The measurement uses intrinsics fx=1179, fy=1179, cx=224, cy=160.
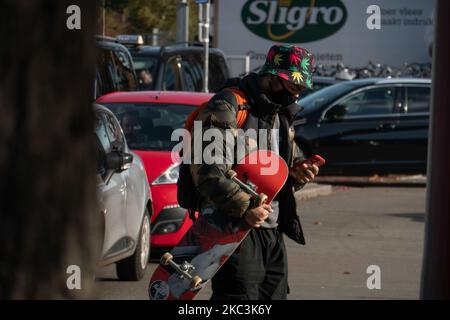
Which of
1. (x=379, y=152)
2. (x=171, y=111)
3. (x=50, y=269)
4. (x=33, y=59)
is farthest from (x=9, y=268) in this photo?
(x=379, y=152)

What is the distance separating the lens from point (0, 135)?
2.56 m

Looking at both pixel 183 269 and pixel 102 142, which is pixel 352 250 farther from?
pixel 183 269

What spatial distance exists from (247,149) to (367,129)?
1240cm

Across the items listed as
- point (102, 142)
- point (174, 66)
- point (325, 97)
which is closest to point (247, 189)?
point (102, 142)

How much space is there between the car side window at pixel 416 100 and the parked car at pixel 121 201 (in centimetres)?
877

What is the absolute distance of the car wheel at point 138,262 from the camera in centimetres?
952

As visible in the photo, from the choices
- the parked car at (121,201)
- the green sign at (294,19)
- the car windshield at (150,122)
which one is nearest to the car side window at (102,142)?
the parked car at (121,201)

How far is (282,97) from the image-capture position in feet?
19.1

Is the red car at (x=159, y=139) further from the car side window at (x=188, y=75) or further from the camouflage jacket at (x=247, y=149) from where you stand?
the car side window at (x=188, y=75)

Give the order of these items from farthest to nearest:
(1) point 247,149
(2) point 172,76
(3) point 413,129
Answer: (3) point 413,129 < (2) point 172,76 < (1) point 247,149

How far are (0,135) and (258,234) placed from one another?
318cm

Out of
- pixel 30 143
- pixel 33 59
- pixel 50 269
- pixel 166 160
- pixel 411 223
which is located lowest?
pixel 411 223

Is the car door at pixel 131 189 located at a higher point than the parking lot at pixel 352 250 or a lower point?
higher
